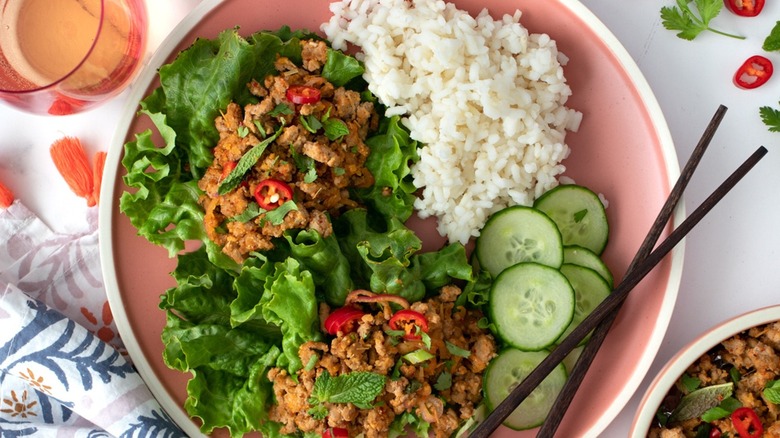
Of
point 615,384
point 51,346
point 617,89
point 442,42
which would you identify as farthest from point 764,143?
point 51,346

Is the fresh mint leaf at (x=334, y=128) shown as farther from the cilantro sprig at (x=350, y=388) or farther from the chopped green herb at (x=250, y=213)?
the cilantro sprig at (x=350, y=388)

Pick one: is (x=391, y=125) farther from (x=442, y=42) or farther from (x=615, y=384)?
(x=615, y=384)

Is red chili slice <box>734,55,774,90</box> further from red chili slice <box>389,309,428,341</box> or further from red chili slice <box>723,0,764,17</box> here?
red chili slice <box>389,309,428,341</box>

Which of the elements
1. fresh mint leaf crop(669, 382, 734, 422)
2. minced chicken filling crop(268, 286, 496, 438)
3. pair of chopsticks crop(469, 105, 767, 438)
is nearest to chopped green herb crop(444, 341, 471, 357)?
minced chicken filling crop(268, 286, 496, 438)

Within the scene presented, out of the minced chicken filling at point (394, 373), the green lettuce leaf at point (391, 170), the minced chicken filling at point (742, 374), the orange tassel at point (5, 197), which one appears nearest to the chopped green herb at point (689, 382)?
the minced chicken filling at point (742, 374)

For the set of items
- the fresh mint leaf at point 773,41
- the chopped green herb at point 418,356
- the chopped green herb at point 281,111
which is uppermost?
the fresh mint leaf at point 773,41
